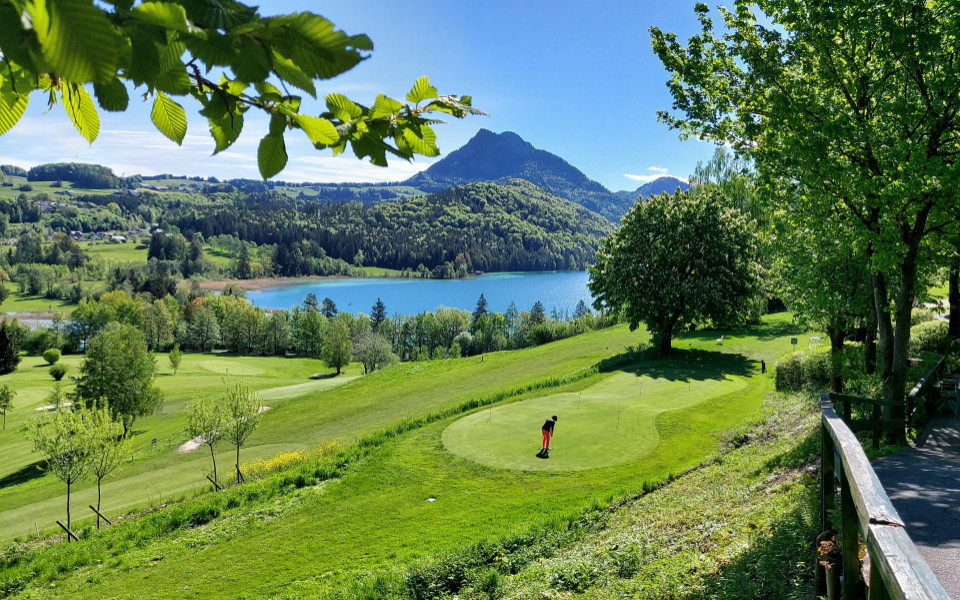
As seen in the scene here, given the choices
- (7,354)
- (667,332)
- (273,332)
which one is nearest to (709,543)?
(667,332)

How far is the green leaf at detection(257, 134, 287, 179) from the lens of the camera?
1456 millimetres

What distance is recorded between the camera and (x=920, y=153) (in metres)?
7.29

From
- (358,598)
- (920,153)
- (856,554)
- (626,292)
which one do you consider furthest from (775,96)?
(626,292)

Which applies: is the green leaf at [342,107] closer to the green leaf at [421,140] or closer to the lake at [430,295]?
the green leaf at [421,140]

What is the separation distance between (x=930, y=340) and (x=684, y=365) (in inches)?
400

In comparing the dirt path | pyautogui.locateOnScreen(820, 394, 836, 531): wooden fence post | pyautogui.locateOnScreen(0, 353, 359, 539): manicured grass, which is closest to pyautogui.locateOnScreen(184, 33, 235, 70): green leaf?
pyautogui.locateOnScreen(820, 394, 836, 531): wooden fence post

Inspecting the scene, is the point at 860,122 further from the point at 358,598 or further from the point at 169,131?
the point at 358,598

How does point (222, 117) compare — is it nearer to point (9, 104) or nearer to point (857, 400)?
point (9, 104)

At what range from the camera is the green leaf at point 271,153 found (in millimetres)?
1456

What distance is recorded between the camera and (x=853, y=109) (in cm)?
908

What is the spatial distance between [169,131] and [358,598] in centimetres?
872

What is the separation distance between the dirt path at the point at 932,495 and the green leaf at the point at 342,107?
17.8ft

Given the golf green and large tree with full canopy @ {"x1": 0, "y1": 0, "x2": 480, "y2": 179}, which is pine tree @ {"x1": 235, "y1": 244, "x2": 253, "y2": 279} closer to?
the golf green

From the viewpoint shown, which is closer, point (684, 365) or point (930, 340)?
point (930, 340)
